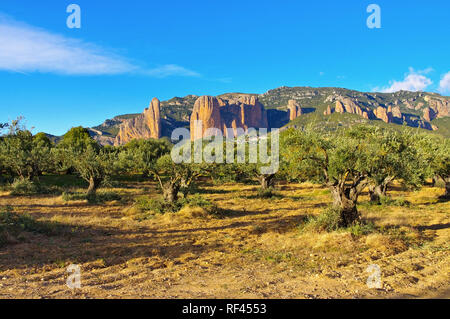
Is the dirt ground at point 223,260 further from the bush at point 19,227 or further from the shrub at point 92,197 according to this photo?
the shrub at point 92,197

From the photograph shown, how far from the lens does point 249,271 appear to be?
29.3 ft

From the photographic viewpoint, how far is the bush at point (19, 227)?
1268 centimetres

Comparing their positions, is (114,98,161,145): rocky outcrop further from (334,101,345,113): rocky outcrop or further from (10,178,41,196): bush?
(10,178,41,196): bush

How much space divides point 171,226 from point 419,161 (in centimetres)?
1489

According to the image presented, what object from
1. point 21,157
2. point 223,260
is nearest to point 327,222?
point 223,260

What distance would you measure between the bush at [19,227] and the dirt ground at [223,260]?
0.57 metres

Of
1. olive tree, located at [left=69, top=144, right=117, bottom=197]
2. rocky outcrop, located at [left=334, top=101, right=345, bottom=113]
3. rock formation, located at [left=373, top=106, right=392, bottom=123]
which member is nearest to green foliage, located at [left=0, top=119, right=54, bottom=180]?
olive tree, located at [left=69, top=144, right=117, bottom=197]

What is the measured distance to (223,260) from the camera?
1036 cm

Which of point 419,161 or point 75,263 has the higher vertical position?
point 419,161

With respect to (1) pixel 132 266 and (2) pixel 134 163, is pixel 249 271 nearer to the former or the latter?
(1) pixel 132 266

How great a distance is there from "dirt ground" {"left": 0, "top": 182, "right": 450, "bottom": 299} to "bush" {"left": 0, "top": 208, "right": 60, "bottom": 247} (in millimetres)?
566

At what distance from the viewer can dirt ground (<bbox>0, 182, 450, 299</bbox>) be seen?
23.6 ft

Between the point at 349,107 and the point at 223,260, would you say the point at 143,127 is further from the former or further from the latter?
the point at 223,260

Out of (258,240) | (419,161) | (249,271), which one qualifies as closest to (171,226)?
(258,240)
